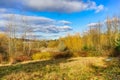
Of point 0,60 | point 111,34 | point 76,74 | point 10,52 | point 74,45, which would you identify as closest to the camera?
point 76,74

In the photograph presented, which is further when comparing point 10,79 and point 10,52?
point 10,52

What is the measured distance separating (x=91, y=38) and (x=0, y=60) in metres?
18.5

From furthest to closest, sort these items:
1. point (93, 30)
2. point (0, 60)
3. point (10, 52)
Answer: point (93, 30) → point (10, 52) → point (0, 60)

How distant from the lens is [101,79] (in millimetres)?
8688

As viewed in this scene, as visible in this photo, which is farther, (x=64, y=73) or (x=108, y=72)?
(x=108, y=72)

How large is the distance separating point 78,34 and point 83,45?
434cm

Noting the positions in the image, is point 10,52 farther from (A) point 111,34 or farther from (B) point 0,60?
(A) point 111,34

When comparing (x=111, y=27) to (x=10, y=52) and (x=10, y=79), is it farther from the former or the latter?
(x=10, y=79)

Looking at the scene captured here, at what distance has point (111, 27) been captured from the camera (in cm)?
3328

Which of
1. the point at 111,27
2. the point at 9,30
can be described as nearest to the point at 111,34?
the point at 111,27

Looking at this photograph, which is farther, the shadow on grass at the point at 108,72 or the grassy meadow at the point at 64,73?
the shadow on grass at the point at 108,72

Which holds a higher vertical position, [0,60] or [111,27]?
[111,27]

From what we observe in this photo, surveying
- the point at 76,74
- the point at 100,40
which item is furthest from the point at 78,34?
the point at 76,74

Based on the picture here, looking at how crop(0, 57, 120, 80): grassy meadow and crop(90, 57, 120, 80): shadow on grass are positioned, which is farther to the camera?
crop(90, 57, 120, 80): shadow on grass
